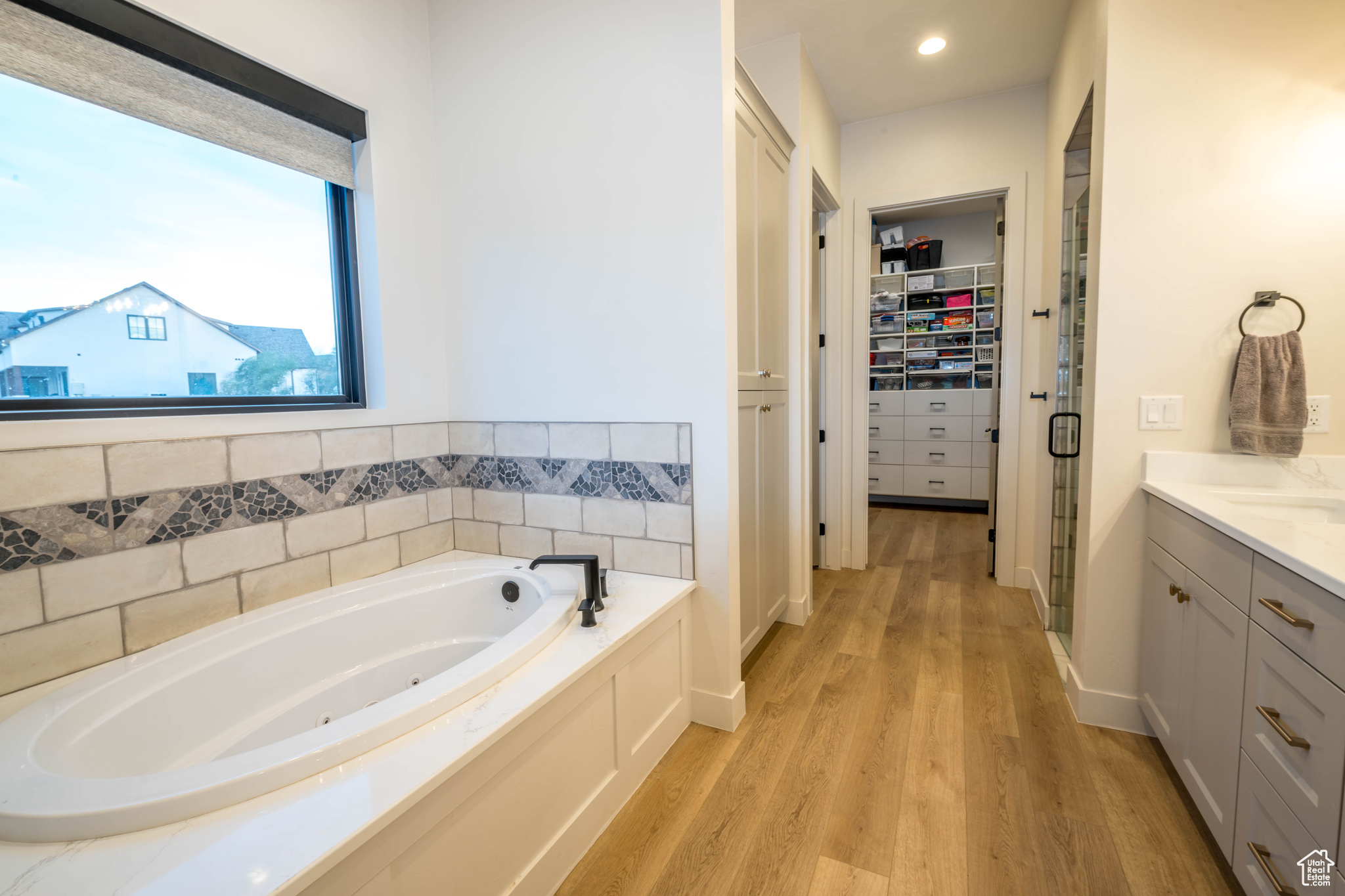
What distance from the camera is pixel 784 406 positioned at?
269cm

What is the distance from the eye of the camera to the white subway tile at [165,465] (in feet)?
4.49

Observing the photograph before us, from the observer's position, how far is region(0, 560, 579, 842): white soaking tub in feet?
2.77

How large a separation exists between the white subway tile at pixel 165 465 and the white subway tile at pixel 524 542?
900 mm

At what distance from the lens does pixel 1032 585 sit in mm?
3121

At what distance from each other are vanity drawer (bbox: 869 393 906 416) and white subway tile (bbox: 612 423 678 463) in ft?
12.9

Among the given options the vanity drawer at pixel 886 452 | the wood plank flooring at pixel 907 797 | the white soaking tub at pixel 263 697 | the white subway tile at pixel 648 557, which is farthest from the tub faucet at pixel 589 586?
the vanity drawer at pixel 886 452

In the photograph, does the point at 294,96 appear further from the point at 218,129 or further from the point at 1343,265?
the point at 1343,265

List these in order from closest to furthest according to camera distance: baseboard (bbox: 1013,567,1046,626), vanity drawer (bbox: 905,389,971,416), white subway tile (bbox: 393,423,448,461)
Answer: white subway tile (bbox: 393,423,448,461), baseboard (bbox: 1013,567,1046,626), vanity drawer (bbox: 905,389,971,416)

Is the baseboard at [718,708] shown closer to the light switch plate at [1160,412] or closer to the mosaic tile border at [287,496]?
the mosaic tile border at [287,496]

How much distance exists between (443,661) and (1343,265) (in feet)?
9.37

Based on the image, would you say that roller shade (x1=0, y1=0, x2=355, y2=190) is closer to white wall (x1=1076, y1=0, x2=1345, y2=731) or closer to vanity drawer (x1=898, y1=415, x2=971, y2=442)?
white wall (x1=1076, y1=0, x2=1345, y2=731)

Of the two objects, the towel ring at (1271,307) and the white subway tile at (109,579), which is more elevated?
the towel ring at (1271,307)

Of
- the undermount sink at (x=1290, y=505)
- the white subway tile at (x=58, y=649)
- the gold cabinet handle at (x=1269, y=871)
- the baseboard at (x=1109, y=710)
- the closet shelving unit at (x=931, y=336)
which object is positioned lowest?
the baseboard at (x=1109, y=710)

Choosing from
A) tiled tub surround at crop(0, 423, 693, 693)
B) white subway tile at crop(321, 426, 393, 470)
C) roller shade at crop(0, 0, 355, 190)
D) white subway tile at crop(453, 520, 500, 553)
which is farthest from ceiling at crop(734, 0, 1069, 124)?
white subway tile at crop(453, 520, 500, 553)
